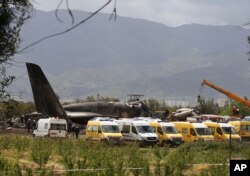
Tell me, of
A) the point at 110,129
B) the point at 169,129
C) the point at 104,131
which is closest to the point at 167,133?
the point at 169,129

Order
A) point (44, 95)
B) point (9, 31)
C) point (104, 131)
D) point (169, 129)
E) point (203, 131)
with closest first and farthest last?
1. point (9, 31)
2. point (104, 131)
3. point (169, 129)
4. point (203, 131)
5. point (44, 95)

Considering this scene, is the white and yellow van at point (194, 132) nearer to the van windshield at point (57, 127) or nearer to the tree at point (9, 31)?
the van windshield at point (57, 127)

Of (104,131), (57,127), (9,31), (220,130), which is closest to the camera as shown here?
(9,31)

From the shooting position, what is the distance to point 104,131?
119ft

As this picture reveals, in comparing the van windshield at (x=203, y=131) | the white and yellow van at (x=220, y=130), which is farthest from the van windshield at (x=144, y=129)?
the white and yellow van at (x=220, y=130)

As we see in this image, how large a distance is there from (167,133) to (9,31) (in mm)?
33151

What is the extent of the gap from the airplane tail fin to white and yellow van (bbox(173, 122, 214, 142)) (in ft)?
55.0

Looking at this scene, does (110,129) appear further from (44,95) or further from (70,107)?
(70,107)

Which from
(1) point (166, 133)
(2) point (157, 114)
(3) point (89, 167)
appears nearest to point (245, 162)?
(3) point (89, 167)

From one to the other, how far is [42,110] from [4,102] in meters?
Answer: 47.9

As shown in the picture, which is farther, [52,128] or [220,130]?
[220,130]

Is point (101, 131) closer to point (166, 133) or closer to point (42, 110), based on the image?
point (166, 133)

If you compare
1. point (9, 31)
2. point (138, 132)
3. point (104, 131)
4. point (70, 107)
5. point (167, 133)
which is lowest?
point (167, 133)

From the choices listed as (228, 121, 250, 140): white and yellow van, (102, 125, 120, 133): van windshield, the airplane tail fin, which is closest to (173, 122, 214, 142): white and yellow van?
(102, 125, 120, 133): van windshield
